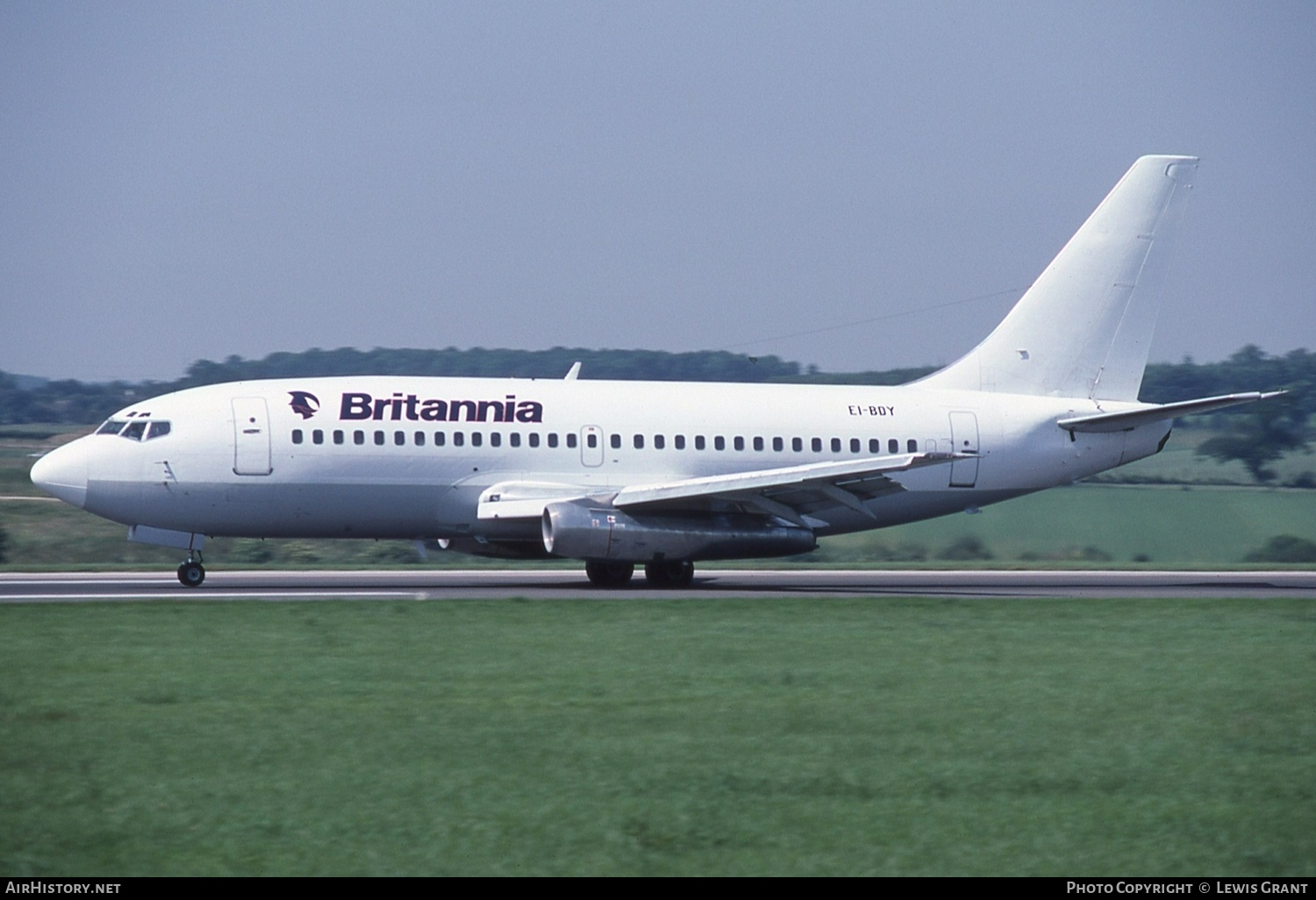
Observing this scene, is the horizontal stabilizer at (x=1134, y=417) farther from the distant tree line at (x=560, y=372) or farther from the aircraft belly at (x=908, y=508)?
the distant tree line at (x=560, y=372)

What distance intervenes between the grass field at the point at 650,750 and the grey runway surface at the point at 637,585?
22.0 ft

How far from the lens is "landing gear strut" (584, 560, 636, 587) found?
1224 inches

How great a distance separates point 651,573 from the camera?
31453 mm

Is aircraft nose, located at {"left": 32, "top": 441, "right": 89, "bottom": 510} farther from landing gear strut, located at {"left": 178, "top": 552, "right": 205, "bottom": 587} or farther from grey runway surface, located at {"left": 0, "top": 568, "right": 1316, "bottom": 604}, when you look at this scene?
landing gear strut, located at {"left": 178, "top": 552, "right": 205, "bottom": 587}

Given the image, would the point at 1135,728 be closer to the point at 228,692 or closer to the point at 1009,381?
the point at 228,692

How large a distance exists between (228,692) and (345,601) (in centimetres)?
995

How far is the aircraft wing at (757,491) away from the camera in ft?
96.5

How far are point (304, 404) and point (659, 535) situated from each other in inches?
280

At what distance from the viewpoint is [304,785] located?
11.1 meters

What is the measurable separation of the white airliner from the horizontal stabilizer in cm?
6

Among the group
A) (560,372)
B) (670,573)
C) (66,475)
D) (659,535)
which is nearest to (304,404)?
(66,475)

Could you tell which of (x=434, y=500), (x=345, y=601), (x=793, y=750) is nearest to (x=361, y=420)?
(x=434, y=500)

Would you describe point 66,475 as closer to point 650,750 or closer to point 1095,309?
point 650,750
